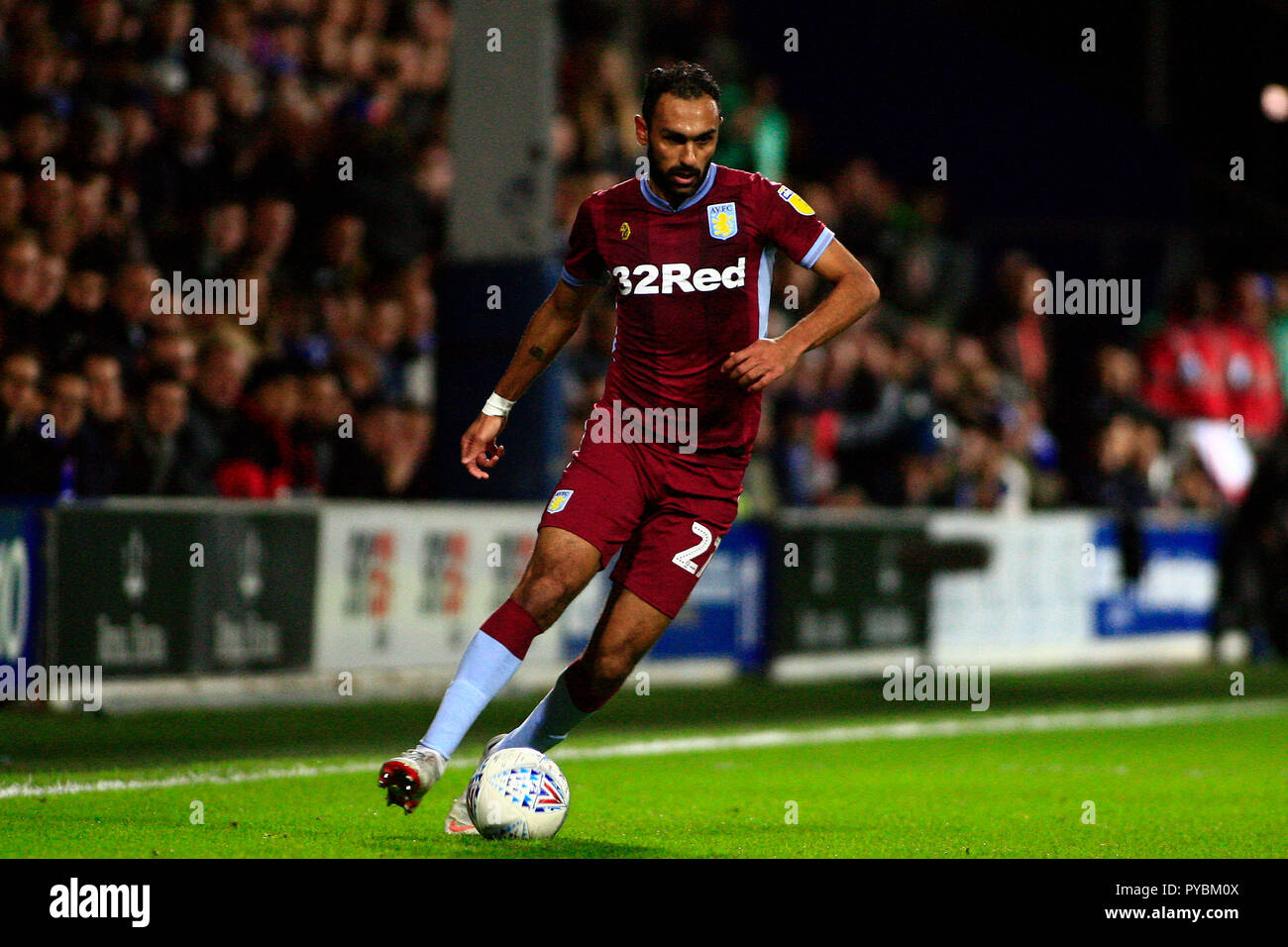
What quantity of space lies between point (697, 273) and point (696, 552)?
94 centimetres

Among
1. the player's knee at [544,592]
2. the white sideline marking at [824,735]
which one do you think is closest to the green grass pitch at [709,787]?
the white sideline marking at [824,735]

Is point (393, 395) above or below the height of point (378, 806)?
above

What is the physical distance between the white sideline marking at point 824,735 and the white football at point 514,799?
79.1 inches

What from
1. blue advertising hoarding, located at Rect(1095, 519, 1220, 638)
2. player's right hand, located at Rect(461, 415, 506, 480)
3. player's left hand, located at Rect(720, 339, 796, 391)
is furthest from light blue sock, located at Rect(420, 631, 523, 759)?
blue advertising hoarding, located at Rect(1095, 519, 1220, 638)

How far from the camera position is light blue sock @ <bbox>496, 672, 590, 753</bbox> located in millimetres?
6699

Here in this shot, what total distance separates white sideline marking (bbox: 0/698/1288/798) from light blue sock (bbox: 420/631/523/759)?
196 cm

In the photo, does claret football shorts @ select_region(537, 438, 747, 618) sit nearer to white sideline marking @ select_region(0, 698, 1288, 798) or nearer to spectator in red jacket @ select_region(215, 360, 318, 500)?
white sideline marking @ select_region(0, 698, 1288, 798)

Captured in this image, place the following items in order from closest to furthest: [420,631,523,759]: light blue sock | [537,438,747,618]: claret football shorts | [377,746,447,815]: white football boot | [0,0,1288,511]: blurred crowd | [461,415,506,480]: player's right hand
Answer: [377,746,447,815]: white football boot
[420,631,523,759]: light blue sock
[537,438,747,618]: claret football shorts
[461,415,506,480]: player's right hand
[0,0,1288,511]: blurred crowd

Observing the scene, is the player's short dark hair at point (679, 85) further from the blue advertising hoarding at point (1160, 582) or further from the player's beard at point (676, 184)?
the blue advertising hoarding at point (1160, 582)

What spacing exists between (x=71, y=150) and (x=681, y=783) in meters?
6.21
